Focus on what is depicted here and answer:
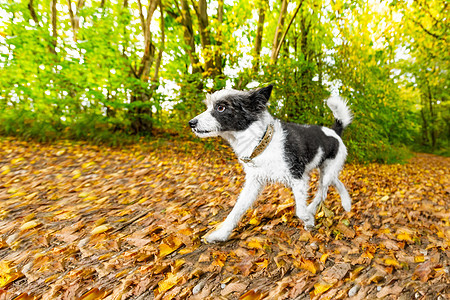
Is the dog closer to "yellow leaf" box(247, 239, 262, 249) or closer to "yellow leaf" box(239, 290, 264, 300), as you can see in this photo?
"yellow leaf" box(247, 239, 262, 249)

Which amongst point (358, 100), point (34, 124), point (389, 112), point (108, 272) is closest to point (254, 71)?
point (358, 100)

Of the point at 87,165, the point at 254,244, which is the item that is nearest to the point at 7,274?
the point at 254,244

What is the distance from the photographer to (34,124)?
7074 mm

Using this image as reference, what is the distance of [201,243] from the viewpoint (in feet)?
8.29

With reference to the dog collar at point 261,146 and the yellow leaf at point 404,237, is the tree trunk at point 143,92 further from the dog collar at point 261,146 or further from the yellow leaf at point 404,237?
the yellow leaf at point 404,237

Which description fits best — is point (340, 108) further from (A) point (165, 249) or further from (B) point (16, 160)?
(B) point (16, 160)

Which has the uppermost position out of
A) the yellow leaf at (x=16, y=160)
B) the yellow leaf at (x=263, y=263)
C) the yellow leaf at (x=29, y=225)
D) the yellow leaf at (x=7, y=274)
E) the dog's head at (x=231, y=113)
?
the dog's head at (x=231, y=113)

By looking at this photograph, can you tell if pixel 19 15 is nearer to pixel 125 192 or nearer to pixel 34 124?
pixel 34 124

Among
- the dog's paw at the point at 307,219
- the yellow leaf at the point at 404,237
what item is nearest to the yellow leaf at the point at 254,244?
the dog's paw at the point at 307,219

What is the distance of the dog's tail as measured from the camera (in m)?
3.12

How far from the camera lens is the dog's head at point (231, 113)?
87.0 inches

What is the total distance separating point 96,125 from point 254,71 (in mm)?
5743

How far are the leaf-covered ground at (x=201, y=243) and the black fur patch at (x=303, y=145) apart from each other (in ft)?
2.79

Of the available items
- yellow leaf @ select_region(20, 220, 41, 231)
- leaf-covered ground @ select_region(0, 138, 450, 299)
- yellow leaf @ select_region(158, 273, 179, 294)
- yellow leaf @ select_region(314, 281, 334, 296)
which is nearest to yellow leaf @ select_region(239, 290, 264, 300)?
leaf-covered ground @ select_region(0, 138, 450, 299)
